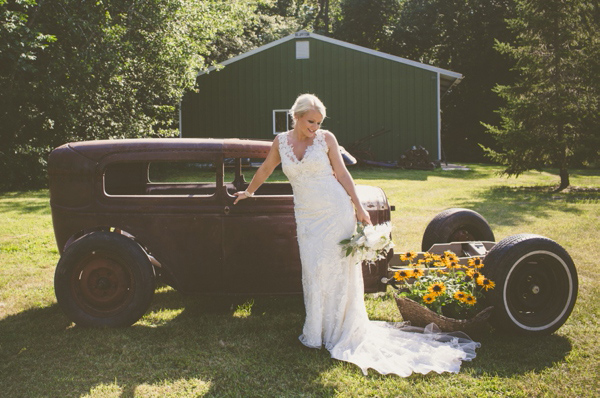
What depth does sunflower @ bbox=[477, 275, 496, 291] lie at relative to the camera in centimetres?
417

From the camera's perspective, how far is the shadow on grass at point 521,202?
1005 centimetres

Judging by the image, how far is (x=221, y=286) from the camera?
4621 millimetres

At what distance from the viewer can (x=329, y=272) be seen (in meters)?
4.12

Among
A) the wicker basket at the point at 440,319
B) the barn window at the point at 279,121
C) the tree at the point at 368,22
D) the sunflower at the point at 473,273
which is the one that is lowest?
the wicker basket at the point at 440,319

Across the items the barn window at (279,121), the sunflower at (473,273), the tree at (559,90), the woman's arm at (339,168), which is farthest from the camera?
the barn window at (279,121)

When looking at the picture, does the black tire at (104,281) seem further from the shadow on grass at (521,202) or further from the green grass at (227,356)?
the shadow on grass at (521,202)

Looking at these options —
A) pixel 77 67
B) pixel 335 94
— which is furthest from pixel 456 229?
pixel 335 94

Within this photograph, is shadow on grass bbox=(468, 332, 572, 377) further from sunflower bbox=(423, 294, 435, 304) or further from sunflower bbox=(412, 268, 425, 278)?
sunflower bbox=(412, 268, 425, 278)

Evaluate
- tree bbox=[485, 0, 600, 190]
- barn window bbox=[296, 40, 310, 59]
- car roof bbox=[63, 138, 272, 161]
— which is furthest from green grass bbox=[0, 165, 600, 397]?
barn window bbox=[296, 40, 310, 59]

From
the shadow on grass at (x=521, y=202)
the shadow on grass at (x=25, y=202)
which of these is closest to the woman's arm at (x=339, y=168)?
the shadow on grass at (x=521, y=202)

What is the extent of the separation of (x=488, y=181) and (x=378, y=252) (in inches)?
565

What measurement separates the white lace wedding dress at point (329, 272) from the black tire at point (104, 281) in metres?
1.40

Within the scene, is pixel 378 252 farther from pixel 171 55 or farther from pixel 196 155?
pixel 171 55

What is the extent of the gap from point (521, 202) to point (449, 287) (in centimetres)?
860
